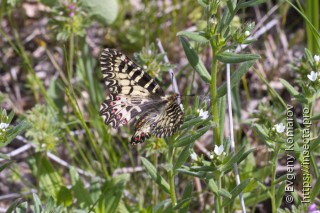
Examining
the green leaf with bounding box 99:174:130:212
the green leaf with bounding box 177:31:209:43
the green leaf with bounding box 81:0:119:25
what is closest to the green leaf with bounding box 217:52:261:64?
the green leaf with bounding box 177:31:209:43

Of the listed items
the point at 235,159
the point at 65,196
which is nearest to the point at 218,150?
the point at 235,159

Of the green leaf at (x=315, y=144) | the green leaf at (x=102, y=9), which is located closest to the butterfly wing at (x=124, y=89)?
the green leaf at (x=315, y=144)

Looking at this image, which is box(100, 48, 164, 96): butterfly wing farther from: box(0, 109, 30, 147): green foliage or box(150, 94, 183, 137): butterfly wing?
box(0, 109, 30, 147): green foliage

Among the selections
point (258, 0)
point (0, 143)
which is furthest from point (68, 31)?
point (258, 0)

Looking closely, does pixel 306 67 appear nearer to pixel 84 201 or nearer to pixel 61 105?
pixel 84 201

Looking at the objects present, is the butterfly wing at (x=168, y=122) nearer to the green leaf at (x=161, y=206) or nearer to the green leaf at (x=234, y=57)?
the green leaf at (x=234, y=57)

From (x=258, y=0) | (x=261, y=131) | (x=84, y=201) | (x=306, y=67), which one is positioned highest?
(x=258, y=0)
